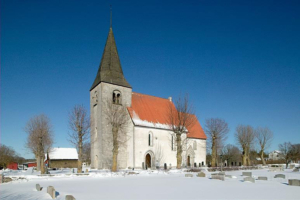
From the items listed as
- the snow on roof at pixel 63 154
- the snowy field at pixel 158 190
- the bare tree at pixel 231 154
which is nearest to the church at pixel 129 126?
the snowy field at pixel 158 190

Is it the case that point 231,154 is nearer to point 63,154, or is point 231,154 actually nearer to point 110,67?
point 63,154

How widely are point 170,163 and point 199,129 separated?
12708 mm

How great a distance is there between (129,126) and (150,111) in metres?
6.05

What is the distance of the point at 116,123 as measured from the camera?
31.2 m

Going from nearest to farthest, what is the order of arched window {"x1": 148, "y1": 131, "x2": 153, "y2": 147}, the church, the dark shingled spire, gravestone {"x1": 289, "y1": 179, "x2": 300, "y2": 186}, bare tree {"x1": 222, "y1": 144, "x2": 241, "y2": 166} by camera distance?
gravestone {"x1": 289, "y1": 179, "x2": 300, "y2": 186}
the church
the dark shingled spire
arched window {"x1": 148, "y1": 131, "x2": 153, "y2": 147}
bare tree {"x1": 222, "y1": 144, "x2": 241, "y2": 166}

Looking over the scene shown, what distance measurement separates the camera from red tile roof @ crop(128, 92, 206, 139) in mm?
38031

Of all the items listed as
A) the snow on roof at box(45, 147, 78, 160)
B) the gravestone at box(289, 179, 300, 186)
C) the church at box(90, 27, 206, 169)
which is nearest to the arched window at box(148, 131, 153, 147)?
the church at box(90, 27, 206, 169)

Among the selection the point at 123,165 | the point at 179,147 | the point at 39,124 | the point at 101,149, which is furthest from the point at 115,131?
the point at 39,124

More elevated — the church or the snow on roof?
the church

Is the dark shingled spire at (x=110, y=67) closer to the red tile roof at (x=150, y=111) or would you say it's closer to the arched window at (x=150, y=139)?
the red tile roof at (x=150, y=111)

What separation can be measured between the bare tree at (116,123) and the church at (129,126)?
2.10 feet

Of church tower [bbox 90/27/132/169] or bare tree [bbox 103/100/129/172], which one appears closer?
bare tree [bbox 103/100/129/172]

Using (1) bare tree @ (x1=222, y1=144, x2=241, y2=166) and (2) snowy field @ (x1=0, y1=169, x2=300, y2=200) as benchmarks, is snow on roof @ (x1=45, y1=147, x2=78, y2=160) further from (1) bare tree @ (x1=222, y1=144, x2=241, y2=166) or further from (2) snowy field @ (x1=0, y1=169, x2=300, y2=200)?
(1) bare tree @ (x1=222, y1=144, x2=241, y2=166)

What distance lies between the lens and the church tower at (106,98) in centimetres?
3391
